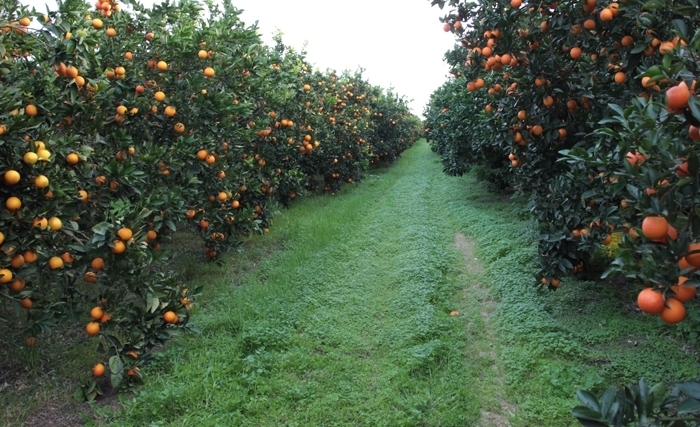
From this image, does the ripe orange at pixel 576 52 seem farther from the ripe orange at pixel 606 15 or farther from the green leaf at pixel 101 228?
the green leaf at pixel 101 228

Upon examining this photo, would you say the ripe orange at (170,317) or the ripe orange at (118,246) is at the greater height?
the ripe orange at (118,246)

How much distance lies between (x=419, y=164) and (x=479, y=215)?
9.70 meters

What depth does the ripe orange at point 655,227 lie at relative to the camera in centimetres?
151

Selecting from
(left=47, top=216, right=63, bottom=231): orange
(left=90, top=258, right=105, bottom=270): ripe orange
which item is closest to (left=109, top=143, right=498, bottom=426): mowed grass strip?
(left=90, top=258, right=105, bottom=270): ripe orange

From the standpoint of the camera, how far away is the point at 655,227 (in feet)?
4.96

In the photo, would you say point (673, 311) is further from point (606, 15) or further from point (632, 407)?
point (606, 15)

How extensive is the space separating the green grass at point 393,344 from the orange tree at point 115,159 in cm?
43

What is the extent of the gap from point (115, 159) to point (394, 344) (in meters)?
2.39

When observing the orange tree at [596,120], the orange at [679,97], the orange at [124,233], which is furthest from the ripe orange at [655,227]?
the orange at [124,233]

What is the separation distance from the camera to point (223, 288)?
4.78 m

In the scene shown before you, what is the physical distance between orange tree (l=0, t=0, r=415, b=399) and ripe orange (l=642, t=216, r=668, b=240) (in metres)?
2.61

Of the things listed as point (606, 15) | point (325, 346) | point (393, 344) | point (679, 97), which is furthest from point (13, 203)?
point (606, 15)

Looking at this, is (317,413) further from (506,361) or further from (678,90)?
(678,90)

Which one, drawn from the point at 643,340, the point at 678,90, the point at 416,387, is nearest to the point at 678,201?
the point at 678,90
